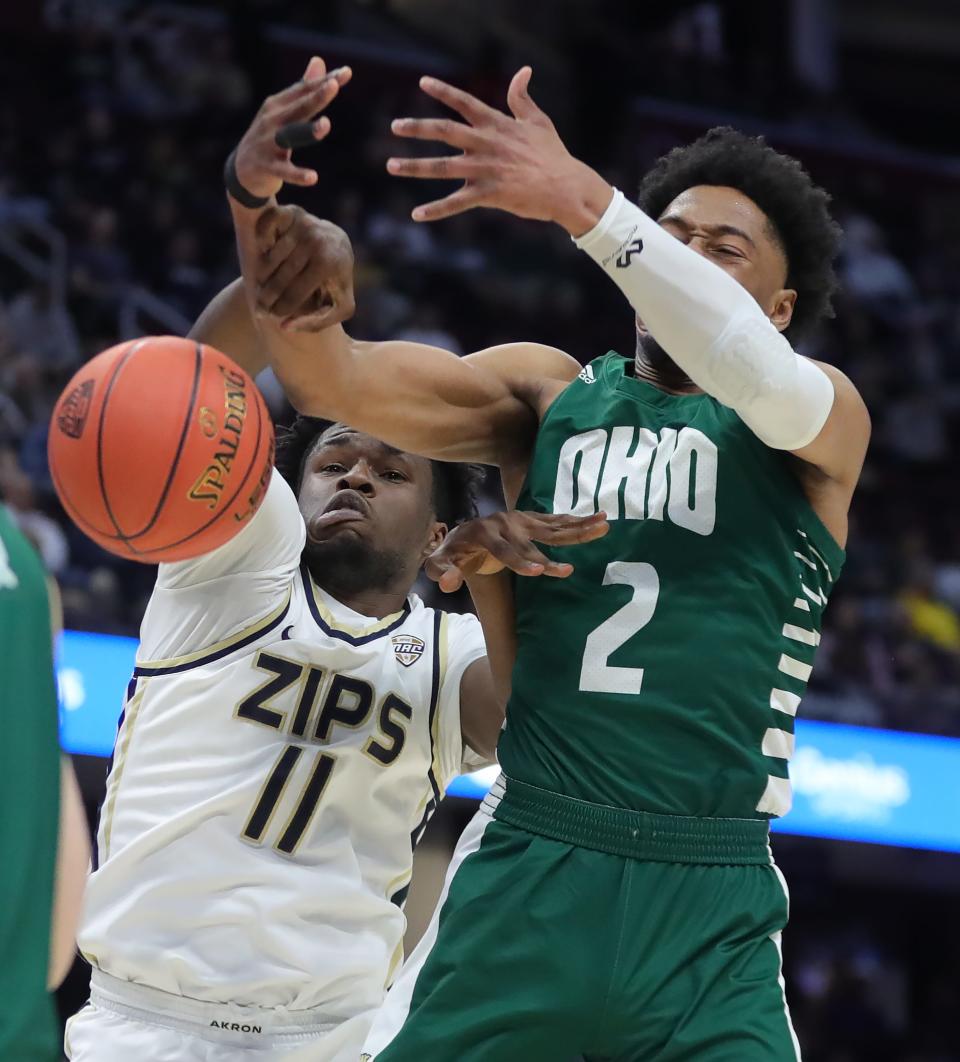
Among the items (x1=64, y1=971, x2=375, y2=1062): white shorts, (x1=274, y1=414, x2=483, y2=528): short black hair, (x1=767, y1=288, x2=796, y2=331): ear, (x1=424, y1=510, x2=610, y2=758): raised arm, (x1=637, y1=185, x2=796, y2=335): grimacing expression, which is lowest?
(x1=64, y1=971, x2=375, y2=1062): white shorts

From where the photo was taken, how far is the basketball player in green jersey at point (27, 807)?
2418mm

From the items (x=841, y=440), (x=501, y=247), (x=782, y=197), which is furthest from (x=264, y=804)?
(x=501, y=247)

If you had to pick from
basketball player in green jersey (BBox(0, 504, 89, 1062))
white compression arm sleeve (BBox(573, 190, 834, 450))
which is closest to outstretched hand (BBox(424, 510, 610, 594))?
white compression arm sleeve (BBox(573, 190, 834, 450))

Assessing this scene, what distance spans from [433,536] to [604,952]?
174 centimetres

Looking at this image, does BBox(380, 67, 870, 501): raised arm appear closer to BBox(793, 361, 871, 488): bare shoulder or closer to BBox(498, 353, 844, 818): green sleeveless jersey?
BBox(793, 361, 871, 488): bare shoulder

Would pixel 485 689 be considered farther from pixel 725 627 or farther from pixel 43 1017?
pixel 43 1017

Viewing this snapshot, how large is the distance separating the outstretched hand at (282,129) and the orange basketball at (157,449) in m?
0.40

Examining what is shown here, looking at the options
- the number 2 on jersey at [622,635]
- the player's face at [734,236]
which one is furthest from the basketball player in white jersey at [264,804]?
the player's face at [734,236]

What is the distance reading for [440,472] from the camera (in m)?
4.84

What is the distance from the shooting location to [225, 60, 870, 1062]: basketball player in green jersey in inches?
126

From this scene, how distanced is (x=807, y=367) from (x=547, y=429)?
625 millimetres

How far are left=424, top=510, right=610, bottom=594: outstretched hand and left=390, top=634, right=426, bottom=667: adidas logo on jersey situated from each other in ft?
2.92

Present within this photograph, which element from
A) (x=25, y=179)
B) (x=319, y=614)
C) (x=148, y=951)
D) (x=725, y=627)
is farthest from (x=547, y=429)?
(x=25, y=179)

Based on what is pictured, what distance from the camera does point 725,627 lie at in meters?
3.40
